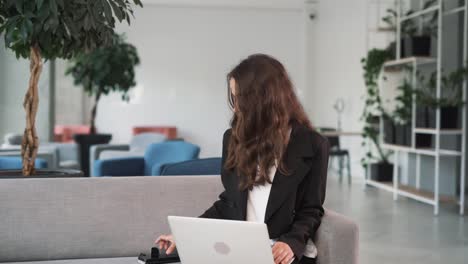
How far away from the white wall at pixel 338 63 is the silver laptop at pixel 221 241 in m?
9.38

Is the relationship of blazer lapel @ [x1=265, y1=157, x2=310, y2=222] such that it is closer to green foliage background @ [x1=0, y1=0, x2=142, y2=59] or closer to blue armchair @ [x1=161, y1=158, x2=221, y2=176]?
blue armchair @ [x1=161, y1=158, x2=221, y2=176]

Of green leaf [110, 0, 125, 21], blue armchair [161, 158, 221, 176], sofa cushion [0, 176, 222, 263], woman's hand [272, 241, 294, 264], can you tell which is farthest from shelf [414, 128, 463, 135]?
woman's hand [272, 241, 294, 264]

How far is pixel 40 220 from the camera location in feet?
8.80

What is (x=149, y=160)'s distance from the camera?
590 cm

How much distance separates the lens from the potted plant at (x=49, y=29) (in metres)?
3.21

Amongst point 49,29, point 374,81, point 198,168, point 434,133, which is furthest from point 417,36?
point 49,29

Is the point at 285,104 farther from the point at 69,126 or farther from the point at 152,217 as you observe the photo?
the point at 69,126

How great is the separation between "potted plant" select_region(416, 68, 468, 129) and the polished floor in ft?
3.38

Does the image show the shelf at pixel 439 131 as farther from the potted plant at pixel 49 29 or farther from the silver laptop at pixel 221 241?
the silver laptop at pixel 221 241

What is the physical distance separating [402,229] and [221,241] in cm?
465

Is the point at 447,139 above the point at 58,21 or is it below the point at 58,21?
below

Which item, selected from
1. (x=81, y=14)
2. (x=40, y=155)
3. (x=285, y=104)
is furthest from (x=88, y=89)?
(x=285, y=104)

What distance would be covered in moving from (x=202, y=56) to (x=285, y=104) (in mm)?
11891

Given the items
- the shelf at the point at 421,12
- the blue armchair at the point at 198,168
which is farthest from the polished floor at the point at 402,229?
the shelf at the point at 421,12
